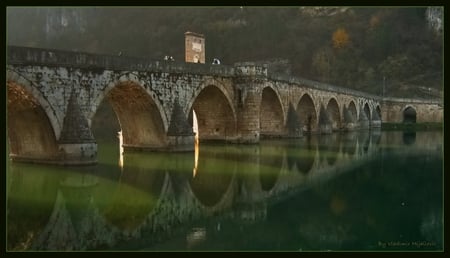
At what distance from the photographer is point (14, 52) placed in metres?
17.0

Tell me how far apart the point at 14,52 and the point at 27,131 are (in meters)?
3.16

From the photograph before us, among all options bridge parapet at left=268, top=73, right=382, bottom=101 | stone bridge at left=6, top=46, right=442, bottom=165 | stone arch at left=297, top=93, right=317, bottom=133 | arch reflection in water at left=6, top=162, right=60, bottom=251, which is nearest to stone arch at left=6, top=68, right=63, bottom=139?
stone bridge at left=6, top=46, right=442, bottom=165

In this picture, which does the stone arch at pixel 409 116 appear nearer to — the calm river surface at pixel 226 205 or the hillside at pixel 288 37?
the hillside at pixel 288 37

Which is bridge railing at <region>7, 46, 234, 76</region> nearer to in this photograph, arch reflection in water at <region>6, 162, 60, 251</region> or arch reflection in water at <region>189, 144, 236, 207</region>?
arch reflection in water at <region>6, 162, 60, 251</region>

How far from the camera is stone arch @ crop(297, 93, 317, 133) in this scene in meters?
40.2

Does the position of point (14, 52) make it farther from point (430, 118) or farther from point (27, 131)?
point (430, 118)

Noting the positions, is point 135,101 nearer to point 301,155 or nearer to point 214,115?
point 214,115

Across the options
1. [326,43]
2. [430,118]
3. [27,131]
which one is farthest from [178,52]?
[27,131]

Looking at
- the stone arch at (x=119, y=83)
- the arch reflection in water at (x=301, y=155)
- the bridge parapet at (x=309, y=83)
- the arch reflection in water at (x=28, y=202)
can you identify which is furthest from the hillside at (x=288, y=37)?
the arch reflection in water at (x=28, y=202)

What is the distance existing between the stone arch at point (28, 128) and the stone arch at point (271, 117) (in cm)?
1695

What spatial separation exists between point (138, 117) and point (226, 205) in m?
11.7

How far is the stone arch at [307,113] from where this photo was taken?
132 feet

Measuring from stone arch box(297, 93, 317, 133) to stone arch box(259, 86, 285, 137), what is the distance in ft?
19.5

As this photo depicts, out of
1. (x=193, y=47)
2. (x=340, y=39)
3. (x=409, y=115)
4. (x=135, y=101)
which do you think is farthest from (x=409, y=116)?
(x=135, y=101)
